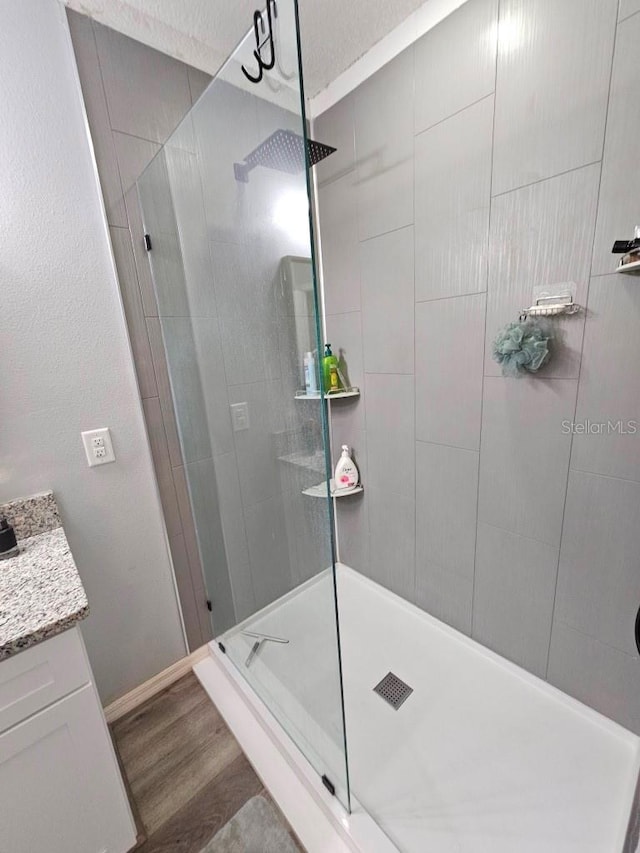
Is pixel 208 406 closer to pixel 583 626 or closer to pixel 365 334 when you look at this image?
pixel 365 334

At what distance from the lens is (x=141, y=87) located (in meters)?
1.17

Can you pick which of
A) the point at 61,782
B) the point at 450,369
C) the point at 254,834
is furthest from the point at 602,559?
the point at 61,782

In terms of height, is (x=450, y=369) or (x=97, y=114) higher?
(x=97, y=114)

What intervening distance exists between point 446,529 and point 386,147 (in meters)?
1.52

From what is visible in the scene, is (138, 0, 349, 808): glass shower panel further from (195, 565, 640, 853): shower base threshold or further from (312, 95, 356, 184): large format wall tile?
(312, 95, 356, 184): large format wall tile

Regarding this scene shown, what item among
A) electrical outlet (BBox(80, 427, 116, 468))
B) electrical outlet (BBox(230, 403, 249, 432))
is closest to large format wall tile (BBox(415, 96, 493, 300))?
electrical outlet (BBox(230, 403, 249, 432))

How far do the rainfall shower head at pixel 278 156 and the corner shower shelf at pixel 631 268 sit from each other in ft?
2.54

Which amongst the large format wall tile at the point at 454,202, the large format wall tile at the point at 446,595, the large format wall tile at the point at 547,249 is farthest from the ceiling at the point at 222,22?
the large format wall tile at the point at 446,595

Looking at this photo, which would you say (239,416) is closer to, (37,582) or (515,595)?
(37,582)

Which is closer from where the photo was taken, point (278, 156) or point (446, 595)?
point (278, 156)

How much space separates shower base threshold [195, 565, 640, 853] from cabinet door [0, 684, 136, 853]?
0.49m

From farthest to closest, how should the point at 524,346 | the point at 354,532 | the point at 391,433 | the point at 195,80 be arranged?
the point at 354,532, the point at 391,433, the point at 195,80, the point at 524,346

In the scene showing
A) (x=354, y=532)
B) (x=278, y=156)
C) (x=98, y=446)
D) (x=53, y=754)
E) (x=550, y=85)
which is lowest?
(x=354, y=532)

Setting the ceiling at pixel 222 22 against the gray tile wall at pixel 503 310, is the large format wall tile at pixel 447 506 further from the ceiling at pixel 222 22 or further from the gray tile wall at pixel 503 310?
the ceiling at pixel 222 22
